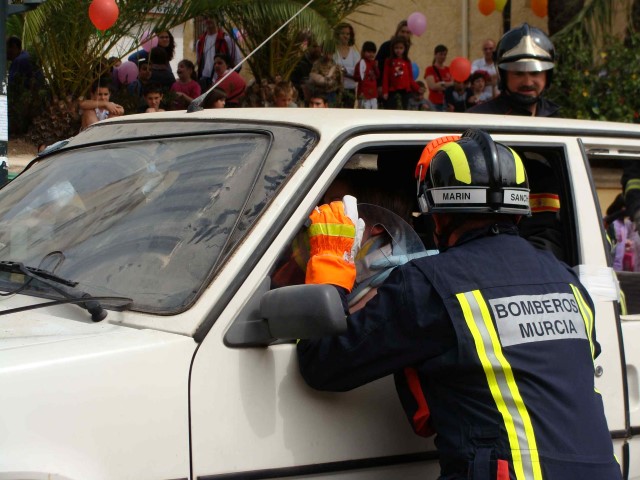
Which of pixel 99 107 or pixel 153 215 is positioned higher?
pixel 153 215

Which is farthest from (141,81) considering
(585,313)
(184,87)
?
(585,313)

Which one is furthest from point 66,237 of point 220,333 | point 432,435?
point 432,435

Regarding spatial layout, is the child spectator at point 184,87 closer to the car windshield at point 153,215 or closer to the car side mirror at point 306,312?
the car windshield at point 153,215

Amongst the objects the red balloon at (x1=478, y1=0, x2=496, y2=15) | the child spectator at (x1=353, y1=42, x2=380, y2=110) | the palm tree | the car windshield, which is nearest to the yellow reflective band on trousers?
the car windshield

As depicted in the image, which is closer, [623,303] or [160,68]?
[623,303]

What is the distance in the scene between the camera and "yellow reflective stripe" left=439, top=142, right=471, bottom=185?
8.59ft

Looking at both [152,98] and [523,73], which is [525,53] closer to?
[523,73]

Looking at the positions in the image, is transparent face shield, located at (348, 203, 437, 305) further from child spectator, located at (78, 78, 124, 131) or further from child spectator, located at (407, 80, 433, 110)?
child spectator, located at (407, 80, 433, 110)

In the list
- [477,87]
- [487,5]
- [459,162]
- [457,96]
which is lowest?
[457,96]

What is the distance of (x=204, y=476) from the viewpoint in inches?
95.9

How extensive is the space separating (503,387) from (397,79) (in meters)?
9.74

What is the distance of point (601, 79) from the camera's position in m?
13.3

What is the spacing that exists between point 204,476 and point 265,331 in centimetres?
38

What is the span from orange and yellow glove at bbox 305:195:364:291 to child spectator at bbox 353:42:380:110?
9326mm
